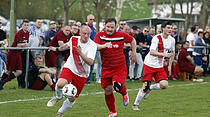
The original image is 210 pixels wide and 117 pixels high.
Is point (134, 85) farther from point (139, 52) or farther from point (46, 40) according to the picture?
point (46, 40)

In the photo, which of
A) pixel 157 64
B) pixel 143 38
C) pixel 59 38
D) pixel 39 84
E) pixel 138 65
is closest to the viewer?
pixel 157 64

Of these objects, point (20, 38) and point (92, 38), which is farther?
point (92, 38)

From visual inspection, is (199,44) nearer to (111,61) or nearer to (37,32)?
(37,32)

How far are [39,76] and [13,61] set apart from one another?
926mm

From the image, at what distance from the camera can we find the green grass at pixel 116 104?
889 cm

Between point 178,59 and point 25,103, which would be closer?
point 25,103

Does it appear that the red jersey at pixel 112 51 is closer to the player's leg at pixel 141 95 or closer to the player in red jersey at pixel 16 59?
the player's leg at pixel 141 95

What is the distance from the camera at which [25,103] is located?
10.1 meters

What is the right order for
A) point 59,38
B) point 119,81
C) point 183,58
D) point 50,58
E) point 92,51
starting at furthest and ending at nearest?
point 183,58 → point 50,58 → point 59,38 → point 119,81 → point 92,51

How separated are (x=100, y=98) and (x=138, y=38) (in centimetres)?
550

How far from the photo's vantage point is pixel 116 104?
34.2 ft

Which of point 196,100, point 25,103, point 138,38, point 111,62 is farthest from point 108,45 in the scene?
point 138,38

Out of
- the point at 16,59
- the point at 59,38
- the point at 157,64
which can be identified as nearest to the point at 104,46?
the point at 157,64

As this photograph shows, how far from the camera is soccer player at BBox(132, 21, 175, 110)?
9641mm
